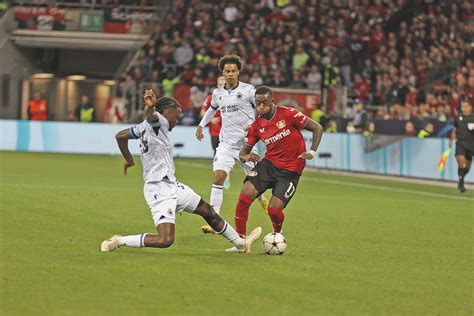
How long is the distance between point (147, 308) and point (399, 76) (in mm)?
Result: 27301

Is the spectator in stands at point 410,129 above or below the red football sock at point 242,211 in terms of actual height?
below

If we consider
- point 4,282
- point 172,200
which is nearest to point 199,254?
point 172,200

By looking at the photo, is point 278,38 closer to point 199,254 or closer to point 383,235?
point 383,235

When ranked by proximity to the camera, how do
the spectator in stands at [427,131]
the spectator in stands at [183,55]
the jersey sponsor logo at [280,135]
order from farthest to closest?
the spectator in stands at [183,55], the spectator in stands at [427,131], the jersey sponsor logo at [280,135]

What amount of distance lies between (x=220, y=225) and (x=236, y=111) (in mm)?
3688

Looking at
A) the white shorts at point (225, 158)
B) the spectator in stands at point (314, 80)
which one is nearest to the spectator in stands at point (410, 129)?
the spectator in stands at point (314, 80)

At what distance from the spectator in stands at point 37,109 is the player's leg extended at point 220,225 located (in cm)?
2578

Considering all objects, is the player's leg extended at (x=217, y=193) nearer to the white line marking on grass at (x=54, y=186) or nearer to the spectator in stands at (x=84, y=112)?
the white line marking on grass at (x=54, y=186)

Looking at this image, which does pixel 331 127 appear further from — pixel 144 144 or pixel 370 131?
pixel 144 144

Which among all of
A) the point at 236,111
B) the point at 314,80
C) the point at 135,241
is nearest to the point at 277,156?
the point at 135,241

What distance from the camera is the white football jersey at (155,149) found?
11492 millimetres

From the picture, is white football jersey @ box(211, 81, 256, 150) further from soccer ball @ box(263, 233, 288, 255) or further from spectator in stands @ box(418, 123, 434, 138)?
spectator in stands @ box(418, 123, 434, 138)

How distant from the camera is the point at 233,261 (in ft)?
38.5

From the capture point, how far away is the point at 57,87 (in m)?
40.2
